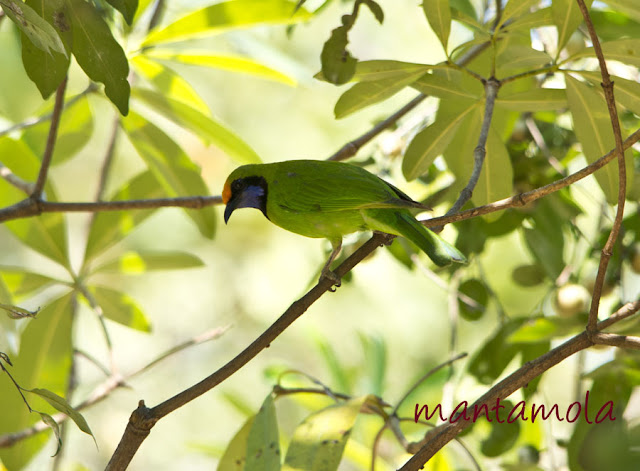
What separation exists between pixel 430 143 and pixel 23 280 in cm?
165

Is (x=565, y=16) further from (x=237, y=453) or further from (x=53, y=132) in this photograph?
(x=237, y=453)

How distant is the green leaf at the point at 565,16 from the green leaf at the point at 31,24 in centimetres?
139

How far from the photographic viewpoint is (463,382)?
9.14ft

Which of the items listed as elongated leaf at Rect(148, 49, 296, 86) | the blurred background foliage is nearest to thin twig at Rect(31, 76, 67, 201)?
the blurred background foliage

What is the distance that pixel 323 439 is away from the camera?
2135mm

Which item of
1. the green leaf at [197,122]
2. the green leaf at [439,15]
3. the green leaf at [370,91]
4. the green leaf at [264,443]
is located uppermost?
the green leaf at [197,122]

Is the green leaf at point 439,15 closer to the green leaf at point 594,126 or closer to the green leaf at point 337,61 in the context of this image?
the green leaf at point 337,61

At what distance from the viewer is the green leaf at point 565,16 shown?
2068 millimetres

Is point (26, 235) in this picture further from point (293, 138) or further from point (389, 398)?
point (293, 138)

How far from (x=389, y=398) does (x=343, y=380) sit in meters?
1.15

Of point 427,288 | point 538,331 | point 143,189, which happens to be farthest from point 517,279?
point 427,288

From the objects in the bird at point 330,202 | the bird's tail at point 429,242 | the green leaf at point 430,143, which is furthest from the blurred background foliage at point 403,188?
the bird's tail at point 429,242

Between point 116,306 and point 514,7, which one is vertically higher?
point 514,7

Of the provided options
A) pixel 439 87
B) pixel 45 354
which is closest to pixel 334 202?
pixel 439 87
